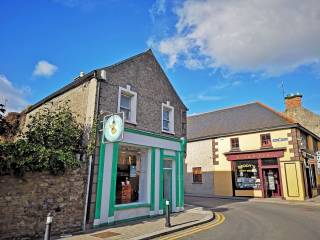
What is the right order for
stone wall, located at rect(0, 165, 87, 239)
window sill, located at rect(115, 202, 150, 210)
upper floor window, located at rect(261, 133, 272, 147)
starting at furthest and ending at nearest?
upper floor window, located at rect(261, 133, 272, 147), window sill, located at rect(115, 202, 150, 210), stone wall, located at rect(0, 165, 87, 239)

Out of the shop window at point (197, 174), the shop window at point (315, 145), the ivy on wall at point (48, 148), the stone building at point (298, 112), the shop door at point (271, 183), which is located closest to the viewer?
the ivy on wall at point (48, 148)

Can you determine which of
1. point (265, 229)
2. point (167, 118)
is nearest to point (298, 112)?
point (167, 118)

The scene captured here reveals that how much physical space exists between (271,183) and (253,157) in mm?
2682

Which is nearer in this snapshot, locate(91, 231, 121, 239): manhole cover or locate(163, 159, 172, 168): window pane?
locate(91, 231, 121, 239): manhole cover

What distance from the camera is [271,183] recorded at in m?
22.4

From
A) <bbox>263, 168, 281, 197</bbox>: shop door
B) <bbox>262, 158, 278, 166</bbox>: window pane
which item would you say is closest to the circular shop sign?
<bbox>262, 158, 278, 166</bbox>: window pane

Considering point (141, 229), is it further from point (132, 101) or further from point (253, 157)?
point (253, 157)

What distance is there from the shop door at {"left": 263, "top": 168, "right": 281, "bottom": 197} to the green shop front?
39.2ft

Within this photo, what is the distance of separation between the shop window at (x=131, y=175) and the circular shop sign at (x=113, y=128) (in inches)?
63.1

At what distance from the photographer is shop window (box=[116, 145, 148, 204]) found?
11.2 metres

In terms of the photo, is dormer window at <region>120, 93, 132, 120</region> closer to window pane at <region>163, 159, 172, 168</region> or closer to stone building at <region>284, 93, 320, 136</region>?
window pane at <region>163, 159, 172, 168</region>

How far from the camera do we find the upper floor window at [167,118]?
559 inches

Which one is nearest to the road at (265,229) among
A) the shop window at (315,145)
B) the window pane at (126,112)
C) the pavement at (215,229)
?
the pavement at (215,229)

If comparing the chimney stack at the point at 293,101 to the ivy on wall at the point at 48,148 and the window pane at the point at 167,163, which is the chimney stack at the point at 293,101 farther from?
the ivy on wall at the point at 48,148
